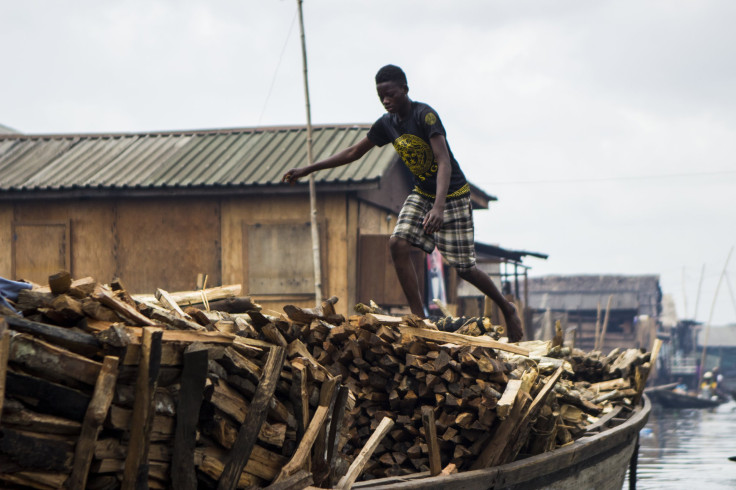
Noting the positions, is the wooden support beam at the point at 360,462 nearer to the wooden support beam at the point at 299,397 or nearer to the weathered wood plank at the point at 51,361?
the wooden support beam at the point at 299,397

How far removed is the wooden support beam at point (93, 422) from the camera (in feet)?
9.14

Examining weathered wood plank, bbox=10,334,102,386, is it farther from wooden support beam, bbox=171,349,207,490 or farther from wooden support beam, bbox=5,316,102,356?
wooden support beam, bbox=171,349,207,490

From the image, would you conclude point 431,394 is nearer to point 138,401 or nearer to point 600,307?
point 138,401

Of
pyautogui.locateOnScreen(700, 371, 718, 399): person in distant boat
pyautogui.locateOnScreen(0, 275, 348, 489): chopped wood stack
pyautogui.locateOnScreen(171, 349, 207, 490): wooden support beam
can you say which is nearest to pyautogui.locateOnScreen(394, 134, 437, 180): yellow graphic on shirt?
pyautogui.locateOnScreen(0, 275, 348, 489): chopped wood stack

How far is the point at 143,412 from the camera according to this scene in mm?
2867

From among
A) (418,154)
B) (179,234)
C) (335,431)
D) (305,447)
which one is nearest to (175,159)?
(179,234)

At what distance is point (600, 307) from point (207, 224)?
2975cm

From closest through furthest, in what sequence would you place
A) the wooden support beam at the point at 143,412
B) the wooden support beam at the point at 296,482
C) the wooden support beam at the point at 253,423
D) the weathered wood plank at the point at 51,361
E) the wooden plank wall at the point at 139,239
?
the weathered wood plank at the point at 51,361 → the wooden support beam at the point at 143,412 → the wooden support beam at the point at 253,423 → the wooden support beam at the point at 296,482 → the wooden plank wall at the point at 139,239

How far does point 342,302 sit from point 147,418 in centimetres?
1174

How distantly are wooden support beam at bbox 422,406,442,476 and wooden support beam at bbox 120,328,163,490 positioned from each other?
7.35ft

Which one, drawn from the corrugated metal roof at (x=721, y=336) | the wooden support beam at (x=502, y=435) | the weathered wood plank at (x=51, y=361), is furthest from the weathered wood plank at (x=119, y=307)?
the corrugated metal roof at (x=721, y=336)

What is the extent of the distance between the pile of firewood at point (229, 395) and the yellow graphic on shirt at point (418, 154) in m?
1.37

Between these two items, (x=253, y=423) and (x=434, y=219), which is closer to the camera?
(x=253, y=423)

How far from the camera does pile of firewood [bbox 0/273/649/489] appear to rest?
279 centimetres
